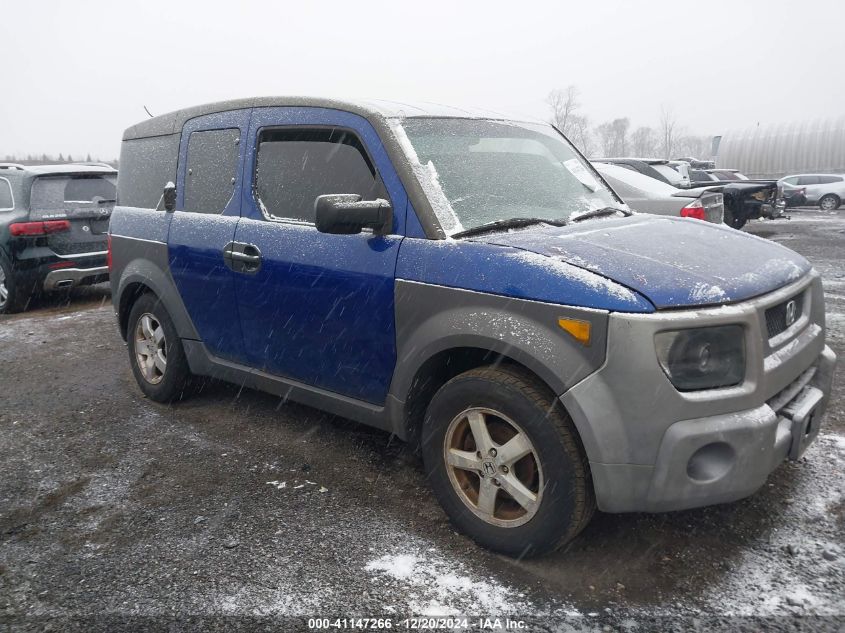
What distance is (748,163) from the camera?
49.5m

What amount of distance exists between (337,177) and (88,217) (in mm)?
6088

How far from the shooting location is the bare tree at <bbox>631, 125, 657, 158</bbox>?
10744cm

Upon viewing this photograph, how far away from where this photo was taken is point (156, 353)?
461 cm

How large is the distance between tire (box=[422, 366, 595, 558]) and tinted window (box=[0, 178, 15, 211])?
24.1 ft

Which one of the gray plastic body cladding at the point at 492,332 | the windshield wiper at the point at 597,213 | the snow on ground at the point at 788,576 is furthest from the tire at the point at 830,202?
the gray plastic body cladding at the point at 492,332

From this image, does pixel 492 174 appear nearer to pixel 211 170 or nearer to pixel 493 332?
pixel 493 332

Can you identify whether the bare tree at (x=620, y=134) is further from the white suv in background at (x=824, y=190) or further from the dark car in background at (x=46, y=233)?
the dark car in background at (x=46, y=233)

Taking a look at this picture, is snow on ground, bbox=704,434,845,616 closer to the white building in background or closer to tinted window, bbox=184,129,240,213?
tinted window, bbox=184,129,240,213

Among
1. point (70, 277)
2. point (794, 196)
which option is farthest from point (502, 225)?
point (794, 196)

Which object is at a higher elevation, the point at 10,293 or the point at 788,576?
the point at 788,576

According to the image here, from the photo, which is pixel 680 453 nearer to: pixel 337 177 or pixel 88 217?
pixel 337 177

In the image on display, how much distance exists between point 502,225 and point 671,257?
731mm

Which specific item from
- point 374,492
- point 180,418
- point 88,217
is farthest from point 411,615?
point 88,217

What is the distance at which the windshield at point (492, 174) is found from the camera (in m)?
3.04
